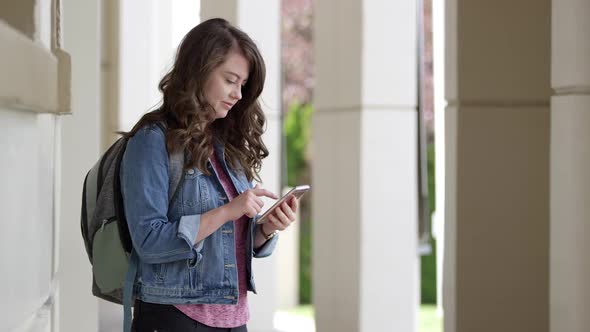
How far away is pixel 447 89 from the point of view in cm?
557

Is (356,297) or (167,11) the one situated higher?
(167,11)

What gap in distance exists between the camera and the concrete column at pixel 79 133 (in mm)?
6016

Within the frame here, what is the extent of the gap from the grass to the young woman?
14.4 m

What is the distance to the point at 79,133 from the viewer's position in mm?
6055

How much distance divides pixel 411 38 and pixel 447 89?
88 centimetres

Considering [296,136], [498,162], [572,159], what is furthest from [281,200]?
[296,136]

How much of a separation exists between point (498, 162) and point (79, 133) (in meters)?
2.51

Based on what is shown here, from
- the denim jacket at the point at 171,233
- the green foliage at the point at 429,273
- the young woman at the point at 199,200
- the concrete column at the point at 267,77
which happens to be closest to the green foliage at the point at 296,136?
the green foliage at the point at 429,273

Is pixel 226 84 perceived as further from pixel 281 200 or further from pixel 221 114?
pixel 281 200

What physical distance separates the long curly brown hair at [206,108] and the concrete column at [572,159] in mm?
1459

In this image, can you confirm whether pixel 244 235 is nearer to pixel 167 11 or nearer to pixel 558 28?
pixel 558 28

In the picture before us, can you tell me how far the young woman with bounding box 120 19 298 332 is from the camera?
9.77 feet

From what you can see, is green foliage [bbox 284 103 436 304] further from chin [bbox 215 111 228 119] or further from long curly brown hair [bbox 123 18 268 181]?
chin [bbox 215 111 228 119]

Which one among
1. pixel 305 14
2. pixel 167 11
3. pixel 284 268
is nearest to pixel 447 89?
pixel 167 11
